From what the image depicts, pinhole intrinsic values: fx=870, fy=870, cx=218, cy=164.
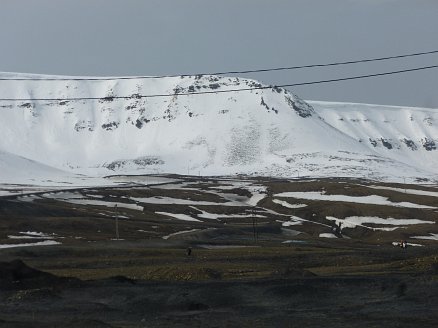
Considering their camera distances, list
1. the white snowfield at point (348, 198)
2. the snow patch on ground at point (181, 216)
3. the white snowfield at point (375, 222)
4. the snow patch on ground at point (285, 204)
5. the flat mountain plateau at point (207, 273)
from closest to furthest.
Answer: the flat mountain plateau at point (207, 273), the white snowfield at point (375, 222), the snow patch on ground at point (181, 216), the snow patch on ground at point (285, 204), the white snowfield at point (348, 198)

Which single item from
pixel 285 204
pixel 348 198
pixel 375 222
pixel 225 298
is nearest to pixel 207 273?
pixel 225 298

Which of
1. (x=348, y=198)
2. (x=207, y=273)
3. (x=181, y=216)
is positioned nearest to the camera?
(x=207, y=273)

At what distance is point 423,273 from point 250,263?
52.1ft

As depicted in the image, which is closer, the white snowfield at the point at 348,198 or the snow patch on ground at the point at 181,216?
the snow patch on ground at the point at 181,216

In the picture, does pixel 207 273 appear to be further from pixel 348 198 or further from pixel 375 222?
pixel 348 198

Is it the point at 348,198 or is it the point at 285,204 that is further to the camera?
the point at 348,198

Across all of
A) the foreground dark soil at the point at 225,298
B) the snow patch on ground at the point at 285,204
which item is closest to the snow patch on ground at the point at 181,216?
the snow patch on ground at the point at 285,204

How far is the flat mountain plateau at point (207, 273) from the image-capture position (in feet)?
105

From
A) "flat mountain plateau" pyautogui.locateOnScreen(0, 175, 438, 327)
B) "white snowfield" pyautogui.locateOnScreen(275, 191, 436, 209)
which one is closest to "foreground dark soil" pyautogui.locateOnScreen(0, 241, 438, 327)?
"flat mountain plateau" pyautogui.locateOnScreen(0, 175, 438, 327)

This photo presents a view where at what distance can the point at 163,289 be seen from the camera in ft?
127

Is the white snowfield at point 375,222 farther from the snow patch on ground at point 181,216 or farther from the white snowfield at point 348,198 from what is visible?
the snow patch on ground at point 181,216

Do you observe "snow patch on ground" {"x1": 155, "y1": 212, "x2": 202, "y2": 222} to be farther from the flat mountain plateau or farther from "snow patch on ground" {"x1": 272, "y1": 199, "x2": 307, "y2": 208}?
"snow patch on ground" {"x1": 272, "y1": 199, "x2": 307, "y2": 208}

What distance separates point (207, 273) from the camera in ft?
152

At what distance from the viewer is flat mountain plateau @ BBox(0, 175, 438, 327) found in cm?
3198
